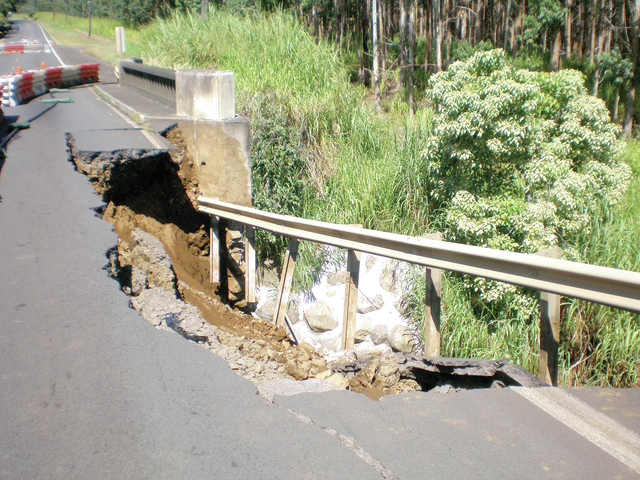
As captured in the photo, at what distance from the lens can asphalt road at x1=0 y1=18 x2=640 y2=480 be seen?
244cm

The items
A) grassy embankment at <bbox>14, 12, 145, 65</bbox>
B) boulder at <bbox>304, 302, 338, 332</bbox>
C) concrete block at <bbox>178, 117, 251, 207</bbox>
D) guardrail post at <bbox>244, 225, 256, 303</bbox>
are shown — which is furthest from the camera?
grassy embankment at <bbox>14, 12, 145, 65</bbox>

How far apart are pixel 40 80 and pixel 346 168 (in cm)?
1049

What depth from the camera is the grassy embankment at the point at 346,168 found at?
6.55 metres

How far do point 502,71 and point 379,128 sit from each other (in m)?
4.38

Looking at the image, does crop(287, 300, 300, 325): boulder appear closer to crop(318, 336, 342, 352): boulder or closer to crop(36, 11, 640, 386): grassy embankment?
crop(36, 11, 640, 386): grassy embankment

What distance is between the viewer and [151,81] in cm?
1211

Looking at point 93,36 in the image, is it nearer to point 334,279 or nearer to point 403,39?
point 403,39

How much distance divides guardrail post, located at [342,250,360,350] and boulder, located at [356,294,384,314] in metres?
3.93

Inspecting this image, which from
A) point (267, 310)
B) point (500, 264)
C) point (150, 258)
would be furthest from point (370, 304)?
point (500, 264)

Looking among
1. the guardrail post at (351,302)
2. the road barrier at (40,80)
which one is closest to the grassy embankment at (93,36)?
the road barrier at (40,80)

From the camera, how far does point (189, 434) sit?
8.72 ft

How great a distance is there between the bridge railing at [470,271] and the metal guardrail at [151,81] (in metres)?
4.71

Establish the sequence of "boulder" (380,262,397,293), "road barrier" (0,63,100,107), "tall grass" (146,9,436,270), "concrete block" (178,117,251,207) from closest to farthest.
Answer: "concrete block" (178,117,251,207)
"boulder" (380,262,397,293)
"tall grass" (146,9,436,270)
"road barrier" (0,63,100,107)

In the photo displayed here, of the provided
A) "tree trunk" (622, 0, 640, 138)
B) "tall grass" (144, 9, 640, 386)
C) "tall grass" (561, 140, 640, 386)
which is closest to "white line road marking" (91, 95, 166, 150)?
"tall grass" (144, 9, 640, 386)
